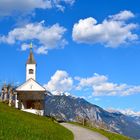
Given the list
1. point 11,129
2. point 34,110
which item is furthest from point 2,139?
point 34,110

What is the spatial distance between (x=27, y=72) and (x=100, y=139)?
209ft

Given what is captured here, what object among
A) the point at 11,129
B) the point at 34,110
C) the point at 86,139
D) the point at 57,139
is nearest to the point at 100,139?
the point at 86,139

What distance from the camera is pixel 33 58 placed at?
11725cm

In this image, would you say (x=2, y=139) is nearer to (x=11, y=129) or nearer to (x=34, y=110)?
(x=11, y=129)

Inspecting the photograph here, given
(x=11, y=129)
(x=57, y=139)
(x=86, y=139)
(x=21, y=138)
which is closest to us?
(x=21, y=138)

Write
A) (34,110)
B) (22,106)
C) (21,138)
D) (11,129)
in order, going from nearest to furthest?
(21,138)
(11,129)
(34,110)
(22,106)

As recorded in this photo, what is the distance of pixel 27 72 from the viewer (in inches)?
4547

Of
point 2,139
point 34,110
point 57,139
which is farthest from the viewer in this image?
point 34,110

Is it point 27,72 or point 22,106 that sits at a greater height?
point 27,72

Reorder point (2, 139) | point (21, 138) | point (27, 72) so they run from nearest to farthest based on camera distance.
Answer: point (2, 139), point (21, 138), point (27, 72)

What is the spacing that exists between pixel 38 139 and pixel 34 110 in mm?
59724

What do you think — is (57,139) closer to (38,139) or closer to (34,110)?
(38,139)

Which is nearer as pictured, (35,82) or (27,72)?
(35,82)

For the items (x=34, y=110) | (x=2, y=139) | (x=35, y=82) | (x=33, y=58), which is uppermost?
(x=33, y=58)
